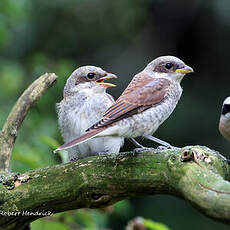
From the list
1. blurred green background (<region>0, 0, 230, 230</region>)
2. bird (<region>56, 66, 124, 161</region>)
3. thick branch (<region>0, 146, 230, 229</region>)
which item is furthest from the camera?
blurred green background (<region>0, 0, 230, 230</region>)

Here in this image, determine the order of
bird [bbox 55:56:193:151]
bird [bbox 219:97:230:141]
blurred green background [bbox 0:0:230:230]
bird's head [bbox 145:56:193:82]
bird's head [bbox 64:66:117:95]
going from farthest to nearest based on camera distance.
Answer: blurred green background [bbox 0:0:230:230]
bird [bbox 219:97:230:141]
bird's head [bbox 64:66:117:95]
bird's head [bbox 145:56:193:82]
bird [bbox 55:56:193:151]

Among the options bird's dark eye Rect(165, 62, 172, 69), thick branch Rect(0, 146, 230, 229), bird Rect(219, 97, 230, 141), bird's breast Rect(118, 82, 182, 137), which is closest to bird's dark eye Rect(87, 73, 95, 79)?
bird's dark eye Rect(165, 62, 172, 69)

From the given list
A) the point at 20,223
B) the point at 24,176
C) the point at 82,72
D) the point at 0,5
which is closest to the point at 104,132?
the point at 24,176

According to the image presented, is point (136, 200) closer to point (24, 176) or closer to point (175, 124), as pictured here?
point (175, 124)

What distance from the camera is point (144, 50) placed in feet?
30.5

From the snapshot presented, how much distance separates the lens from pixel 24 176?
11.8 feet

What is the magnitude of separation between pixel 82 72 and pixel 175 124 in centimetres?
422

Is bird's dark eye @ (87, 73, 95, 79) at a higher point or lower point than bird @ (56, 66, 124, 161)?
higher

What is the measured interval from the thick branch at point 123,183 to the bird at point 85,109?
26.8 inches

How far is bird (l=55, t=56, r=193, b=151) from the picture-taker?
11.0 ft

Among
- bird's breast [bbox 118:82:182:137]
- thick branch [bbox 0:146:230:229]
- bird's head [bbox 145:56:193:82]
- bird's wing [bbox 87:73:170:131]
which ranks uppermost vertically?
bird's head [bbox 145:56:193:82]

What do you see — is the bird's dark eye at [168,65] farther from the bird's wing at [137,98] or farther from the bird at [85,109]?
the bird at [85,109]

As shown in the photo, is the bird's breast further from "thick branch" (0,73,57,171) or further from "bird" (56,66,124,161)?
"thick branch" (0,73,57,171)

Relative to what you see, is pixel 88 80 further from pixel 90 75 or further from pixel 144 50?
pixel 144 50
